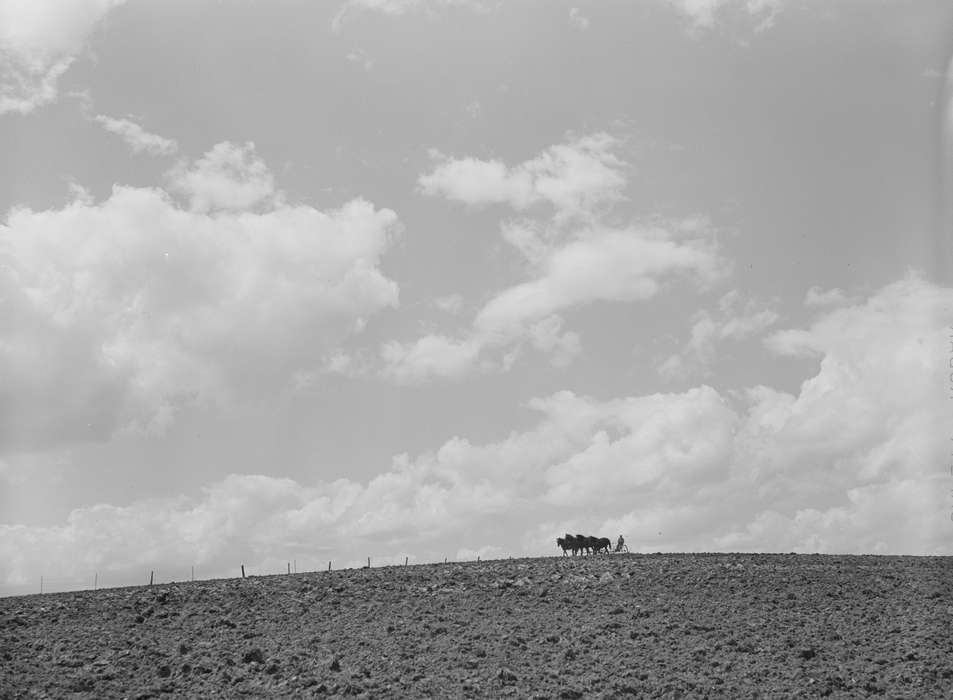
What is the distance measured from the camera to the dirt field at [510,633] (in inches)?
1243

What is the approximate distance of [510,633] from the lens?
36.7 m

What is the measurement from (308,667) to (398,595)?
956 centimetres

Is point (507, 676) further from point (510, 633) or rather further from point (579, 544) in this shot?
point (579, 544)

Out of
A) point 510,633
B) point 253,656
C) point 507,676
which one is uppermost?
point 510,633

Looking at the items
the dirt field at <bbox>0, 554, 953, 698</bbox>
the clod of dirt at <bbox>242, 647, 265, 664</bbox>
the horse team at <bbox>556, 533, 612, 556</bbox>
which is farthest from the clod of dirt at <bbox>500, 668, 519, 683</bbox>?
the horse team at <bbox>556, 533, 612, 556</bbox>

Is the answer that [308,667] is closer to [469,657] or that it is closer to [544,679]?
[469,657]

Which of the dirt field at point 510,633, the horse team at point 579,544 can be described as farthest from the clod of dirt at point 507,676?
the horse team at point 579,544

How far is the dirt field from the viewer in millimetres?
31578

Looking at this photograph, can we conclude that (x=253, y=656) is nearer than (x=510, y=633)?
Yes

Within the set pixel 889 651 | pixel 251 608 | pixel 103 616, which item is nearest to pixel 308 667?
pixel 251 608

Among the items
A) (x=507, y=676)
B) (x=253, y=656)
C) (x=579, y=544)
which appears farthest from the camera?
(x=579, y=544)

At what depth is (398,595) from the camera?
1676 inches

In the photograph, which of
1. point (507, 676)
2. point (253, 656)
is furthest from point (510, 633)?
point (253, 656)

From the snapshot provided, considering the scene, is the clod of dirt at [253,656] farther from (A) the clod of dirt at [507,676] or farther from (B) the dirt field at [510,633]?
(A) the clod of dirt at [507,676]
